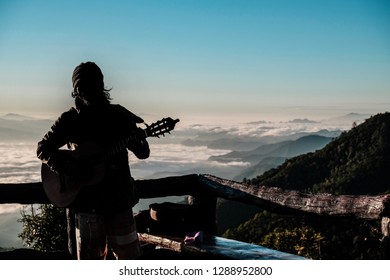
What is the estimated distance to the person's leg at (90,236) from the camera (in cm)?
374

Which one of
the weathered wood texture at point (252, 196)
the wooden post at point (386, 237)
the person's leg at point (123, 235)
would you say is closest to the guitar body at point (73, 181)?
the person's leg at point (123, 235)

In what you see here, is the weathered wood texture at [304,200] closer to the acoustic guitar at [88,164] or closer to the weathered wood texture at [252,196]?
the weathered wood texture at [252,196]

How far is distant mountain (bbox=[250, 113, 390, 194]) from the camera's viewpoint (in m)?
64.8

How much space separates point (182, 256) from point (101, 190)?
5.20 feet

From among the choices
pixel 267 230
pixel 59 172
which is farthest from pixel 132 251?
pixel 267 230

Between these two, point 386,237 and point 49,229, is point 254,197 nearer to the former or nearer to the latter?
point 386,237

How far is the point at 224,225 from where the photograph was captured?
212 feet

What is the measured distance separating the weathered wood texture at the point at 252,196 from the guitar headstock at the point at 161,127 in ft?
4.13

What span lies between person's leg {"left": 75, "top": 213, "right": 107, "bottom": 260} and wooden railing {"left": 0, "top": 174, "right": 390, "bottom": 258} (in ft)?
4.11

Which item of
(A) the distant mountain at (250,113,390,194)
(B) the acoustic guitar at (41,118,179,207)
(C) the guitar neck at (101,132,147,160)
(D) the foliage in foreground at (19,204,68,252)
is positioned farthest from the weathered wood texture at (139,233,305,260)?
(A) the distant mountain at (250,113,390,194)

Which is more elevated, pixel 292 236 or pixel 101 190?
pixel 101 190

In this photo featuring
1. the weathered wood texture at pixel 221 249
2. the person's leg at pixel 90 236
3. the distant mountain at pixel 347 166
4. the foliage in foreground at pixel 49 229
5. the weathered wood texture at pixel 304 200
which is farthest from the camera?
the distant mountain at pixel 347 166

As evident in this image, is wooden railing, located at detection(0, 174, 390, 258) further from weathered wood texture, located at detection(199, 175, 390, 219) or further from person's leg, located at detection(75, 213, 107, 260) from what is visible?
person's leg, located at detection(75, 213, 107, 260)

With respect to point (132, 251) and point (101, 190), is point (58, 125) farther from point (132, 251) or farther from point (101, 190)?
point (132, 251)
